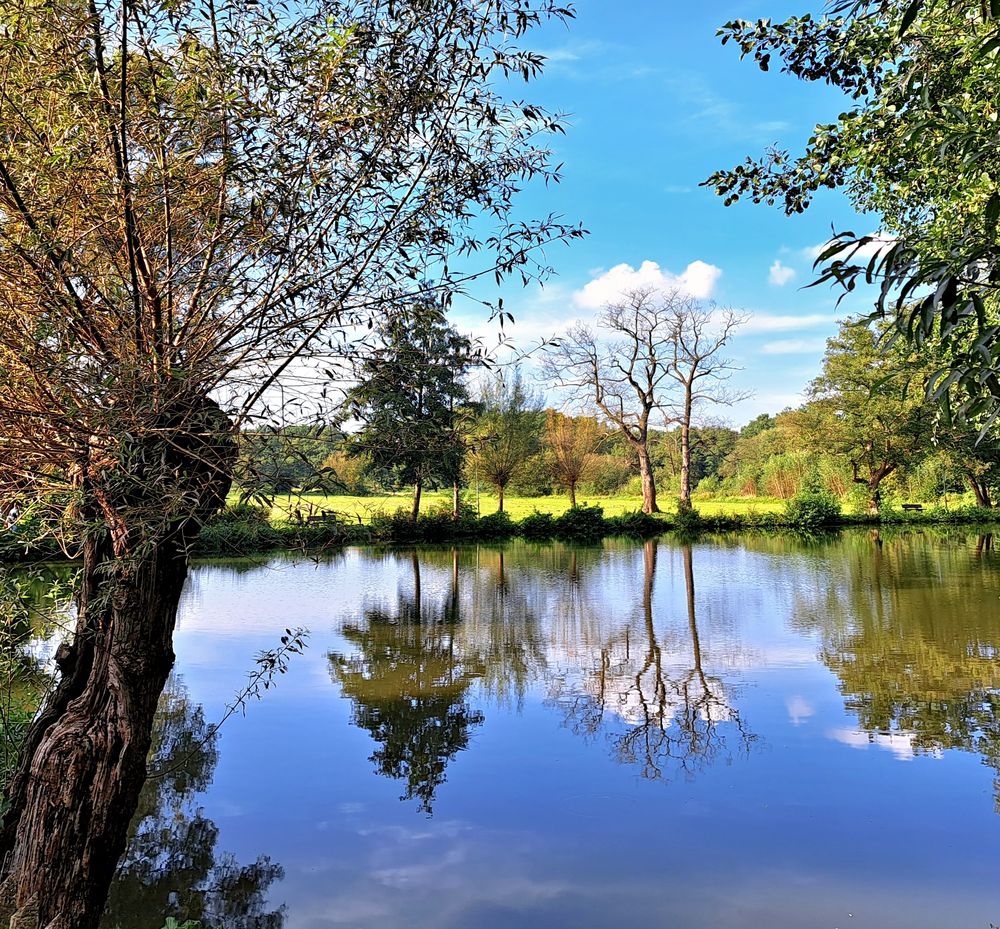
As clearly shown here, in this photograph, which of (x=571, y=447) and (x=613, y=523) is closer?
(x=613, y=523)

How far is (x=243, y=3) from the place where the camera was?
2689 mm

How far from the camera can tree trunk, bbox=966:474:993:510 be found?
101ft

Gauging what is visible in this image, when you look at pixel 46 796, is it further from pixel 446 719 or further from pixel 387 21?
pixel 446 719

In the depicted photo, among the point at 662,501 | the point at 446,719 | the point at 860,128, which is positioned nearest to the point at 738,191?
the point at 860,128

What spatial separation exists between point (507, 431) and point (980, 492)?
809 inches

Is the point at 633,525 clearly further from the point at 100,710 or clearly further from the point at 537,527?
the point at 100,710

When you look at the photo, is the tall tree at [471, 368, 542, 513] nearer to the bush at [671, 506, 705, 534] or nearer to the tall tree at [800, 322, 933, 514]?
the bush at [671, 506, 705, 534]

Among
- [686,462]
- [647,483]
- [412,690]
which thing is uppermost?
[686,462]

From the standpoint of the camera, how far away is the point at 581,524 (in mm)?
27703

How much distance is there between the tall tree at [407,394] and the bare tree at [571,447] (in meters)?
27.9

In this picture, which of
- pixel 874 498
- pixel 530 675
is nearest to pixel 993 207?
pixel 530 675

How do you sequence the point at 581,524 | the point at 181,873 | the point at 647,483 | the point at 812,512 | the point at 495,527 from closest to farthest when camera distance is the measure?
the point at 181,873 → the point at 495,527 → the point at 581,524 → the point at 812,512 → the point at 647,483

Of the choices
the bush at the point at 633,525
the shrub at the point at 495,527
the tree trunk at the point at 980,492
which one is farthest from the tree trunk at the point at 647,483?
the tree trunk at the point at 980,492

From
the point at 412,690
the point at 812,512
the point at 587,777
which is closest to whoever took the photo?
the point at 587,777
